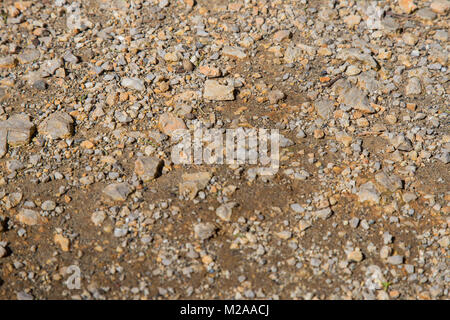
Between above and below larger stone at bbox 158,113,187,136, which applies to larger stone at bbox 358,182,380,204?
below

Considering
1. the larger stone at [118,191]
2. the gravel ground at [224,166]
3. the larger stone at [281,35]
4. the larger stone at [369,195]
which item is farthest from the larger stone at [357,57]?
the larger stone at [118,191]

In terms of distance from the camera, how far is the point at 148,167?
4344mm

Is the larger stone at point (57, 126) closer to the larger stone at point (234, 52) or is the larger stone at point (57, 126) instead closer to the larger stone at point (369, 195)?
the larger stone at point (234, 52)

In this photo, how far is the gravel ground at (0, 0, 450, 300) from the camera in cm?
388

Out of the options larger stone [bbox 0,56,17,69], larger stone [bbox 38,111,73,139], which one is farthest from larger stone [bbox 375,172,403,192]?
larger stone [bbox 0,56,17,69]

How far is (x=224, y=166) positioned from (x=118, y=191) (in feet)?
3.01

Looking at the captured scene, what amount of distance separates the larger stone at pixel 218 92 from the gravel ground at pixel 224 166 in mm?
16

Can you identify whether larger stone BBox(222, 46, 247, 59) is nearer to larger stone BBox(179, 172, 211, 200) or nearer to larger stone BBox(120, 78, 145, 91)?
larger stone BBox(120, 78, 145, 91)

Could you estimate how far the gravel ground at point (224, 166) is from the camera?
388 centimetres

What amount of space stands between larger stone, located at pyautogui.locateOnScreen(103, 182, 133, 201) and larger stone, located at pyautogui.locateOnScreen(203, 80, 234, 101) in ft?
3.99

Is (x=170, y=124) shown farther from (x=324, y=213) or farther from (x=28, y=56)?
(x=28, y=56)

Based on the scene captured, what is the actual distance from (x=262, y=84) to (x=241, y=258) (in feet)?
6.09
